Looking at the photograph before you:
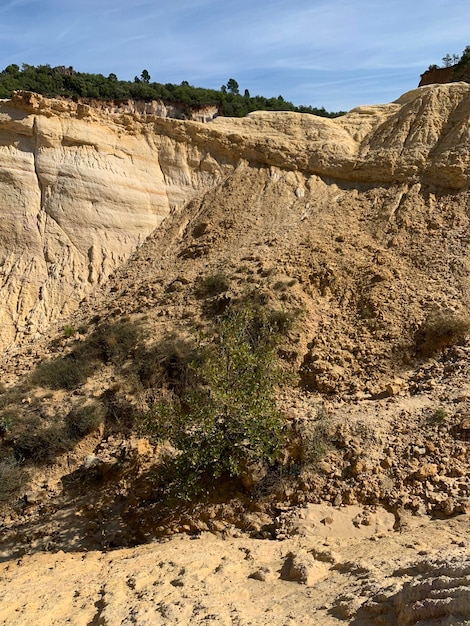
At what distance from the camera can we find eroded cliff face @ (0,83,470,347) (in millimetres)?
14383

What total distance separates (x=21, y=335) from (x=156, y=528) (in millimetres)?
7989

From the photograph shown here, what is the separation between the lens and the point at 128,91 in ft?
117

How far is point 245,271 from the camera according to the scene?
42.2ft

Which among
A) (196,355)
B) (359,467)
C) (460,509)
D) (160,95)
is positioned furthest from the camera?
(160,95)

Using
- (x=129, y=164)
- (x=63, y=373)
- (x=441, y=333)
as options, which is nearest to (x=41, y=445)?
(x=63, y=373)

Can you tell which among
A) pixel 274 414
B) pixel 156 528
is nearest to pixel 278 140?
pixel 274 414

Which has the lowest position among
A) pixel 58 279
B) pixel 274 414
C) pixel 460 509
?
pixel 460 509

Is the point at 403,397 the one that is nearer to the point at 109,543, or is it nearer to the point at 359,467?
the point at 359,467

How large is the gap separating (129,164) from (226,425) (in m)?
11.1

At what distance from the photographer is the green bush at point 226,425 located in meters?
7.55

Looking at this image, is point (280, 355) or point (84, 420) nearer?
point (84, 420)

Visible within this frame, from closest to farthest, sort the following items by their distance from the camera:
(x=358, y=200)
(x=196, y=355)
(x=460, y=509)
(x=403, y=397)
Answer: (x=460, y=509) < (x=403, y=397) < (x=196, y=355) < (x=358, y=200)

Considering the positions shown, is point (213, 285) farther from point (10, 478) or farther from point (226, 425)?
point (10, 478)

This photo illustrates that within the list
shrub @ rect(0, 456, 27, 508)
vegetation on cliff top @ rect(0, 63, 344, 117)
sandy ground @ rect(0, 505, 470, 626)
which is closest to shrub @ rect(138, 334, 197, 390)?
shrub @ rect(0, 456, 27, 508)
